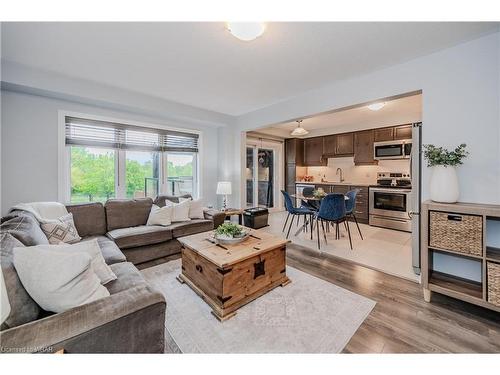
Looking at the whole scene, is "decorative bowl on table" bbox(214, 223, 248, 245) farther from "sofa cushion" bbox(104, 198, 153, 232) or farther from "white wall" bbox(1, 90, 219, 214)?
"white wall" bbox(1, 90, 219, 214)

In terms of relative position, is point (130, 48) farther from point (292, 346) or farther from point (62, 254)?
point (292, 346)

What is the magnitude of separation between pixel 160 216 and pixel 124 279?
1.71 meters

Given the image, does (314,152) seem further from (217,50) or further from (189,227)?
(217,50)

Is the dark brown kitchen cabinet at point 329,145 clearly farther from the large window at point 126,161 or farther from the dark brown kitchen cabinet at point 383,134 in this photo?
the large window at point 126,161

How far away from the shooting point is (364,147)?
17.8 ft

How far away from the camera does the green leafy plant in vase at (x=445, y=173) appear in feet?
6.59

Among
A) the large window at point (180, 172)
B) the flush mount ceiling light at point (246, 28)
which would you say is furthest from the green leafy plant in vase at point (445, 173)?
the large window at point (180, 172)

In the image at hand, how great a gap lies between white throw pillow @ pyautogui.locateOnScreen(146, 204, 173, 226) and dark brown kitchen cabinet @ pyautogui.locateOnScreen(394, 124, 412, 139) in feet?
17.0

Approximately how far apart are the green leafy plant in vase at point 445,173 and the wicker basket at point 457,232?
18 centimetres

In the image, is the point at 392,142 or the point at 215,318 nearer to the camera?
the point at 215,318

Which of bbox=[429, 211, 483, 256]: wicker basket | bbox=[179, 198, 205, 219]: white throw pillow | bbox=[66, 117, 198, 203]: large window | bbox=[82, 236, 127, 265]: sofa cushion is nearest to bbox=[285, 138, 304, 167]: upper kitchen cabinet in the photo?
bbox=[66, 117, 198, 203]: large window
